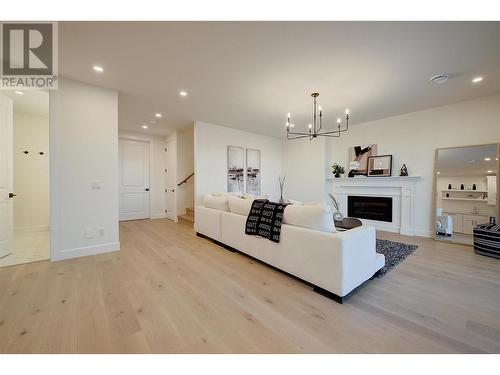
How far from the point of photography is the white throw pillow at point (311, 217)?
201 centimetres

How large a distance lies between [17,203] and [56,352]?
4.77 meters

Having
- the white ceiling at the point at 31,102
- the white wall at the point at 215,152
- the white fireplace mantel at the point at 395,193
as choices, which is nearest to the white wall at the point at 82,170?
the white ceiling at the point at 31,102

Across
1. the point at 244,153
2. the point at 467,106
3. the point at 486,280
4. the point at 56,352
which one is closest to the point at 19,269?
the point at 56,352

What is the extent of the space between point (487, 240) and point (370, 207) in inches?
82.4

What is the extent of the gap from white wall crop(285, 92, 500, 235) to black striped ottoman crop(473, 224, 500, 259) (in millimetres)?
939

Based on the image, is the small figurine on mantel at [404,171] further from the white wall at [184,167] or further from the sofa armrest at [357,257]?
the white wall at [184,167]

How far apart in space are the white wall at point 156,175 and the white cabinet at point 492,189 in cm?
757

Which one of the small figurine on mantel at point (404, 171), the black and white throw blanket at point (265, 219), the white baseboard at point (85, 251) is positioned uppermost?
the small figurine on mantel at point (404, 171)

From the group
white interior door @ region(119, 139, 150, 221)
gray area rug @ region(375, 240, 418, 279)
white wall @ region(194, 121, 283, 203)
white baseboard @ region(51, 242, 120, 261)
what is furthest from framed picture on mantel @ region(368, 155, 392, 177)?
white interior door @ region(119, 139, 150, 221)

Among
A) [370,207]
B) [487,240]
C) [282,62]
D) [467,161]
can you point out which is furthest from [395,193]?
[282,62]

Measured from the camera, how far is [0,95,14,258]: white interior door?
2.82 metres

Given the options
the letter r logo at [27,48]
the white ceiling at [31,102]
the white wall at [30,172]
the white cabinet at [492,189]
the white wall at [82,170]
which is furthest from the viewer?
the white wall at [30,172]

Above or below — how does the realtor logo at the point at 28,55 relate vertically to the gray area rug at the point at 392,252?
above

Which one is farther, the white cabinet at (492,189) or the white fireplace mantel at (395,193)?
the white fireplace mantel at (395,193)
